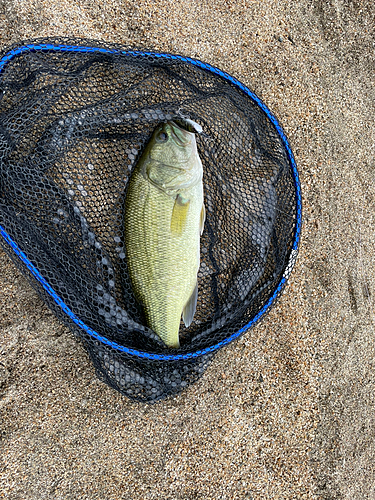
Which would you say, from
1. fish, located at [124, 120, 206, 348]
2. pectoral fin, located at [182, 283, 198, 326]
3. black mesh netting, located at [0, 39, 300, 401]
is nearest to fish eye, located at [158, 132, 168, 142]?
fish, located at [124, 120, 206, 348]

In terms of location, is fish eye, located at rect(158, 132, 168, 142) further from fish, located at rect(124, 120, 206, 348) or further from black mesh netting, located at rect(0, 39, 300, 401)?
black mesh netting, located at rect(0, 39, 300, 401)

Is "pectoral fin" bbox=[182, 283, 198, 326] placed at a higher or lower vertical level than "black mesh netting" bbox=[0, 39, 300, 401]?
lower

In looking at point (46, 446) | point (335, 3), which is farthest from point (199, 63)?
point (46, 446)

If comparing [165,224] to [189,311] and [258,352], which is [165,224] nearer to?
[189,311]

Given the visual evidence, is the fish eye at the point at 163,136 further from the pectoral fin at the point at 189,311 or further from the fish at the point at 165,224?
the pectoral fin at the point at 189,311

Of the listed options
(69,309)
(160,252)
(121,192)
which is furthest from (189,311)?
(121,192)

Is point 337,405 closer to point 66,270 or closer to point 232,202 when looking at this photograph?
point 232,202
